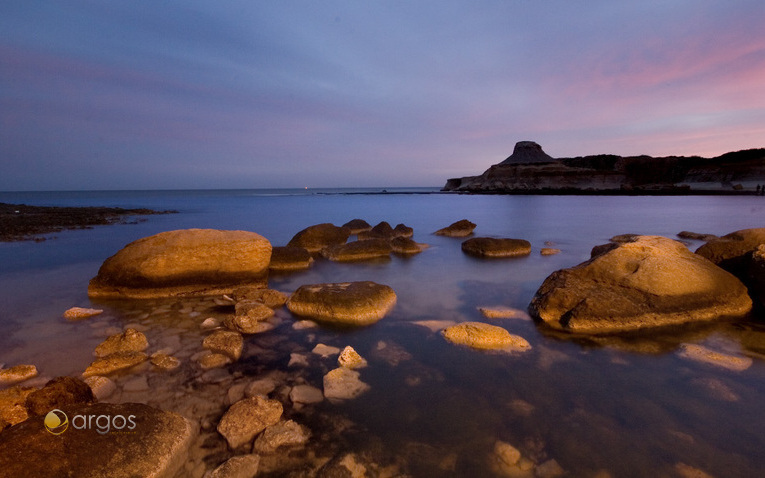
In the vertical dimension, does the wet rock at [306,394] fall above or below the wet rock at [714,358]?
below

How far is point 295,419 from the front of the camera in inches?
145

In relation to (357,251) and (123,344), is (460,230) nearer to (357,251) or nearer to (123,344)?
(357,251)

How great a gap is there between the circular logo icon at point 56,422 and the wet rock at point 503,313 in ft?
20.0

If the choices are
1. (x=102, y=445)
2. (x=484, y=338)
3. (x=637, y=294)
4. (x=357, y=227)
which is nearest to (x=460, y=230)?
(x=357, y=227)

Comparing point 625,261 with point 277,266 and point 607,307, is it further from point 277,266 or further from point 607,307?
point 277,266

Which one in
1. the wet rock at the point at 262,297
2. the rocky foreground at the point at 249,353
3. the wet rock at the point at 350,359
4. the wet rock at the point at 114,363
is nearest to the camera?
the rocky foreground at the point at 249,353

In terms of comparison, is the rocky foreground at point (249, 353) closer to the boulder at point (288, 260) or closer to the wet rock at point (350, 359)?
the wet rock at point (350, 359)

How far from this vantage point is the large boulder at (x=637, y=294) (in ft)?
19.2

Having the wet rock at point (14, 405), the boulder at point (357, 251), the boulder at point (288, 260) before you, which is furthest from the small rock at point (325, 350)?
the boulder at point (357, 251)

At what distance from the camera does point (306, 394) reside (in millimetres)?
4090

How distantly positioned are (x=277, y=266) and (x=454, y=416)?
332 inches

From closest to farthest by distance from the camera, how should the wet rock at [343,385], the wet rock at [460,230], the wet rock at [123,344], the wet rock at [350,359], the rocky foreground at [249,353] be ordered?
the rocky foreground at [249,353] < the wet rock at [343,385] < the wet rock at [350,359] < the wet rock at [123,344] < the wet rock at [460,230]

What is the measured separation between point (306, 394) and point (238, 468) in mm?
1175

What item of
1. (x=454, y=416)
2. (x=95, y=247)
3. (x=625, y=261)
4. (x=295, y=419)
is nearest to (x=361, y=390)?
(x=295, y=419)
